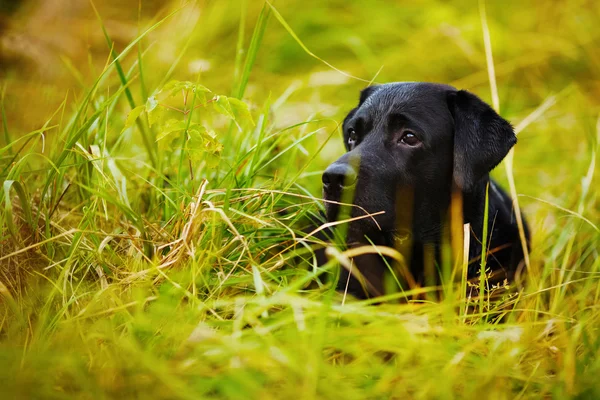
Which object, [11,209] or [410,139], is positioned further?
[410,139]

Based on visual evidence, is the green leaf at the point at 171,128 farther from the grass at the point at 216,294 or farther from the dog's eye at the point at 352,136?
the dog's eye at the point at 352,136

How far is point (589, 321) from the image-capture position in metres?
2.21

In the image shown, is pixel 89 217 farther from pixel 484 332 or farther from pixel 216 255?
pixel 484 332

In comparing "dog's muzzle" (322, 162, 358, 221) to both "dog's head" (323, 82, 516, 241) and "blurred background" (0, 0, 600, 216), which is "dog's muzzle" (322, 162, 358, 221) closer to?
"dog's head" (323, 82, 516, 241)

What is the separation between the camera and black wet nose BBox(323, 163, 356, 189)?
8.02 ft

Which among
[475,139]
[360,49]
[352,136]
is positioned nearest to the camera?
[475,139]

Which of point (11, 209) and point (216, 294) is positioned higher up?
point (11, 209)

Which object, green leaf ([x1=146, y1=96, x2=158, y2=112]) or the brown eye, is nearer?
green leaf ([x1=146, y1=96, x2=158, y2=112])

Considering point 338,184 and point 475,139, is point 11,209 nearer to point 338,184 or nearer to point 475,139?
point 338,184

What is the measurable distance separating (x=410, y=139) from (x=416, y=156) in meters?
0.09

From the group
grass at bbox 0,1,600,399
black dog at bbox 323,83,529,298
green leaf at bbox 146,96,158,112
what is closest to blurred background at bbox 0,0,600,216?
grass at bbox 0,1,600,399

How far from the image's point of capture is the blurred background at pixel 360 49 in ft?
16.1

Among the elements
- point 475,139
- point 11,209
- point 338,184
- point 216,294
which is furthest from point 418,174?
point 11,209

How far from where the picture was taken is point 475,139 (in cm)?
259
